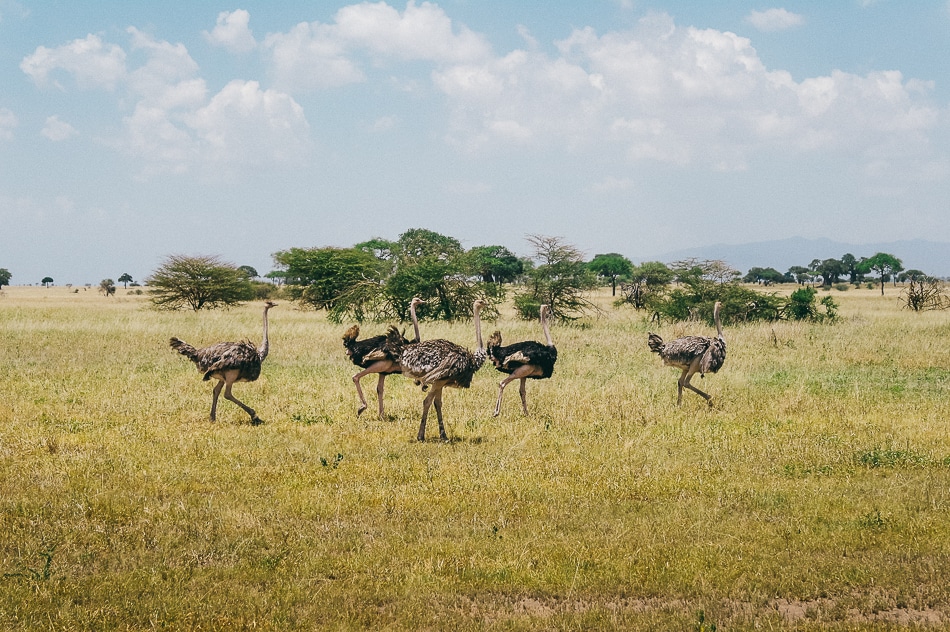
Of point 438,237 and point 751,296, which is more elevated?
point 438,237

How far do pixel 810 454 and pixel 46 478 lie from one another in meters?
8.52

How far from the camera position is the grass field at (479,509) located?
5832mm

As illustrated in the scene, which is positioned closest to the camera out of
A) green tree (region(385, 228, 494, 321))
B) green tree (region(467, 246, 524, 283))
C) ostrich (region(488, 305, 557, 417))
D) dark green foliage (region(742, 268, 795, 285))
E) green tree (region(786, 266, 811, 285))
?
ostrich (region(488, 305, 557, 417))

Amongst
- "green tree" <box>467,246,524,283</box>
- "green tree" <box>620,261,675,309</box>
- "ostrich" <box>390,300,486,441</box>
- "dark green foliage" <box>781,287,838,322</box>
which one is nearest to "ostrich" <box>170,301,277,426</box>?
"ostrich" <box>390,300,486,441</box>

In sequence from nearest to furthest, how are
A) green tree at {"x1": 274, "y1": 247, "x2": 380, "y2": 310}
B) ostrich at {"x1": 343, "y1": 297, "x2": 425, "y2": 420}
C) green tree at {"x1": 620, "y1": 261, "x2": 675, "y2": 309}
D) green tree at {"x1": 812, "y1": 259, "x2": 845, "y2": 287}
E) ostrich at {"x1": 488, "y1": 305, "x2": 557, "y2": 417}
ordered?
ostrich at {"x1": 343, "y1": 297, "x2": 425, "y2": 420} < ostrich at {"x1": 488, "y1": 305, "x2": 557, "y2": 417} < green tree at {"x1": 620, "y1": 261, "x2": 675, "y2": 309} < green tree at {"x1": 274, "y1": 247, "x2": 380, "y2": 310} < green tree at {"x1": 812, "y1": 259, "x2": 845, "y2": 287}

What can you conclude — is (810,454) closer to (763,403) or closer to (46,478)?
(763,403)

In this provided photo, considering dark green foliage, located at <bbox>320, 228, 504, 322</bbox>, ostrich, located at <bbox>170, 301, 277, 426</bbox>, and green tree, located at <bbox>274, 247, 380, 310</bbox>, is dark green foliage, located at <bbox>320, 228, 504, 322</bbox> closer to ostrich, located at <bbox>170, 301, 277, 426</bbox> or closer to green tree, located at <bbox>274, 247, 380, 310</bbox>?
green tree, located at <bbox>274, 247, 380, 310</bbox>

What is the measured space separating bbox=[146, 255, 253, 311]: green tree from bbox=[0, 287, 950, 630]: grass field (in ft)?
106

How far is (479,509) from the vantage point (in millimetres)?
7938

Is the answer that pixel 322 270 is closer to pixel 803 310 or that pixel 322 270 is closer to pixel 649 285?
pixel 649 285

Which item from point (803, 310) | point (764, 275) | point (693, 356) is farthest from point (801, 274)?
point (693, 356)

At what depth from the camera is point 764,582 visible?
246 inches

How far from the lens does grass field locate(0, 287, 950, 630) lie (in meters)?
5.83

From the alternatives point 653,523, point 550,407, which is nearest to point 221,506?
point 653,523
